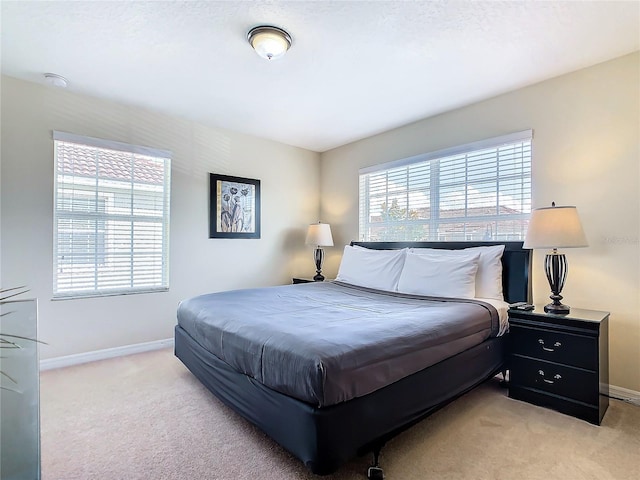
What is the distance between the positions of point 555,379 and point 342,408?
5.63ft

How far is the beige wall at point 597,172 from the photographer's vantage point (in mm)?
2479

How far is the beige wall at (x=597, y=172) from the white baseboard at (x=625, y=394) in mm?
30

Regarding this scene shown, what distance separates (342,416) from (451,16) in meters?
2.35

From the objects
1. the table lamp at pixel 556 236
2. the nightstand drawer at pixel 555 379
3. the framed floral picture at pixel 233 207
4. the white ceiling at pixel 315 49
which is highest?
the white ceiling at pixel 315 49

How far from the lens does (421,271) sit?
3.09 m

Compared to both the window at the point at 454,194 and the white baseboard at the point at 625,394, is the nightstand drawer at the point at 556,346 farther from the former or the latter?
the window at the point at 454,194

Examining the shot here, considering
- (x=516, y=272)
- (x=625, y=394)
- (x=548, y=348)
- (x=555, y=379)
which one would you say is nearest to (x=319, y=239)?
(x=516, y=272)

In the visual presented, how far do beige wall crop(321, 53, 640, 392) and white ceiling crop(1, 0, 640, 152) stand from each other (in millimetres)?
182

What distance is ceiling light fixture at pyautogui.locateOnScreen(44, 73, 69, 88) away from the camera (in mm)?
2828

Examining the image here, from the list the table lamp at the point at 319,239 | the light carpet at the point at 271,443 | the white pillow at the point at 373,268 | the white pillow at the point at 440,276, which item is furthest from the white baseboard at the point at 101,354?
the white pillow at the point at 440,276

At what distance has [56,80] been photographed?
113 inches

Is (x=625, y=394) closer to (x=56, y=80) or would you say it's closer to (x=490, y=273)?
(x=490, y=273)

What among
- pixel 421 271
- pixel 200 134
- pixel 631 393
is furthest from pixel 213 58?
pixel 631 393

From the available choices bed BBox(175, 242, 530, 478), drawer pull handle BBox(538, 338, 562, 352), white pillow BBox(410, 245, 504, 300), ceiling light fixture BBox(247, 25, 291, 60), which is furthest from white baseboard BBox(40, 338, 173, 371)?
drawer pull handle BBox(538, 338, 562, 352)
